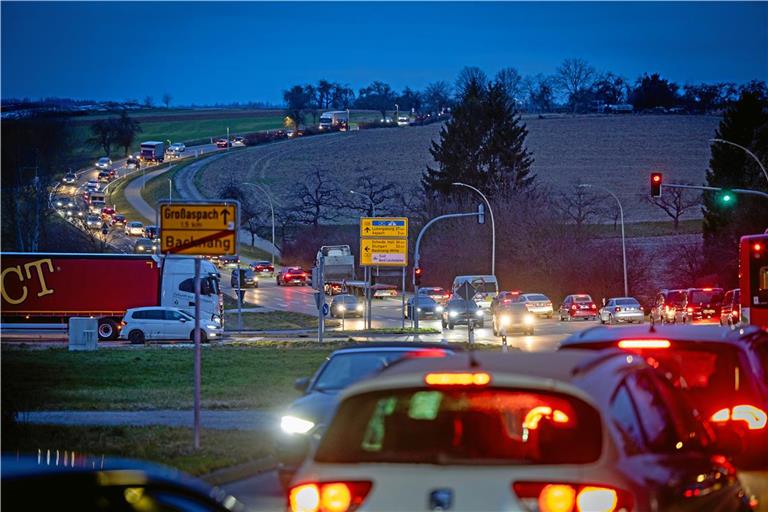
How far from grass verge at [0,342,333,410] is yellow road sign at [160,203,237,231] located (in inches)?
125

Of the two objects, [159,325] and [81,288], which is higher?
[81,288]

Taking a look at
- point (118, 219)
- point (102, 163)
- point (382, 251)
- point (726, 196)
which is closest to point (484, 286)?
point (382, 251)

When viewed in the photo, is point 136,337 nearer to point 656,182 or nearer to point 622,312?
point 656,182

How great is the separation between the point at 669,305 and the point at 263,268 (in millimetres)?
52460

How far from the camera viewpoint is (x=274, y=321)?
69.7 metres

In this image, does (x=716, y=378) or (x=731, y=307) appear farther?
(x=731, y=307)

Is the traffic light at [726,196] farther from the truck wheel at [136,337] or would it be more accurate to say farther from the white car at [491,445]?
the white car at [491,445]

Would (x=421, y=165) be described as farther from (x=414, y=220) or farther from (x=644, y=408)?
(x=644, y=408)

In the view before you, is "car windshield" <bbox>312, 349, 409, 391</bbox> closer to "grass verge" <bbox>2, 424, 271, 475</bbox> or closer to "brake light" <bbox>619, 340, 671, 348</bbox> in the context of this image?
"grass verge" <bbox>2, 424, 271, 475</bbox>

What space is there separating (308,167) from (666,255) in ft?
186

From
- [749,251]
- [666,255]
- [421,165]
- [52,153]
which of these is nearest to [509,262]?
[666,255]

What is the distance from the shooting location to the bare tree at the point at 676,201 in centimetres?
11256

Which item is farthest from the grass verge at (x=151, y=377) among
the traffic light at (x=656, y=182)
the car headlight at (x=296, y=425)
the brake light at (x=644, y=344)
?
the traffic light at (x=656, y=182)

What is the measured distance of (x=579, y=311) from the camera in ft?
226
